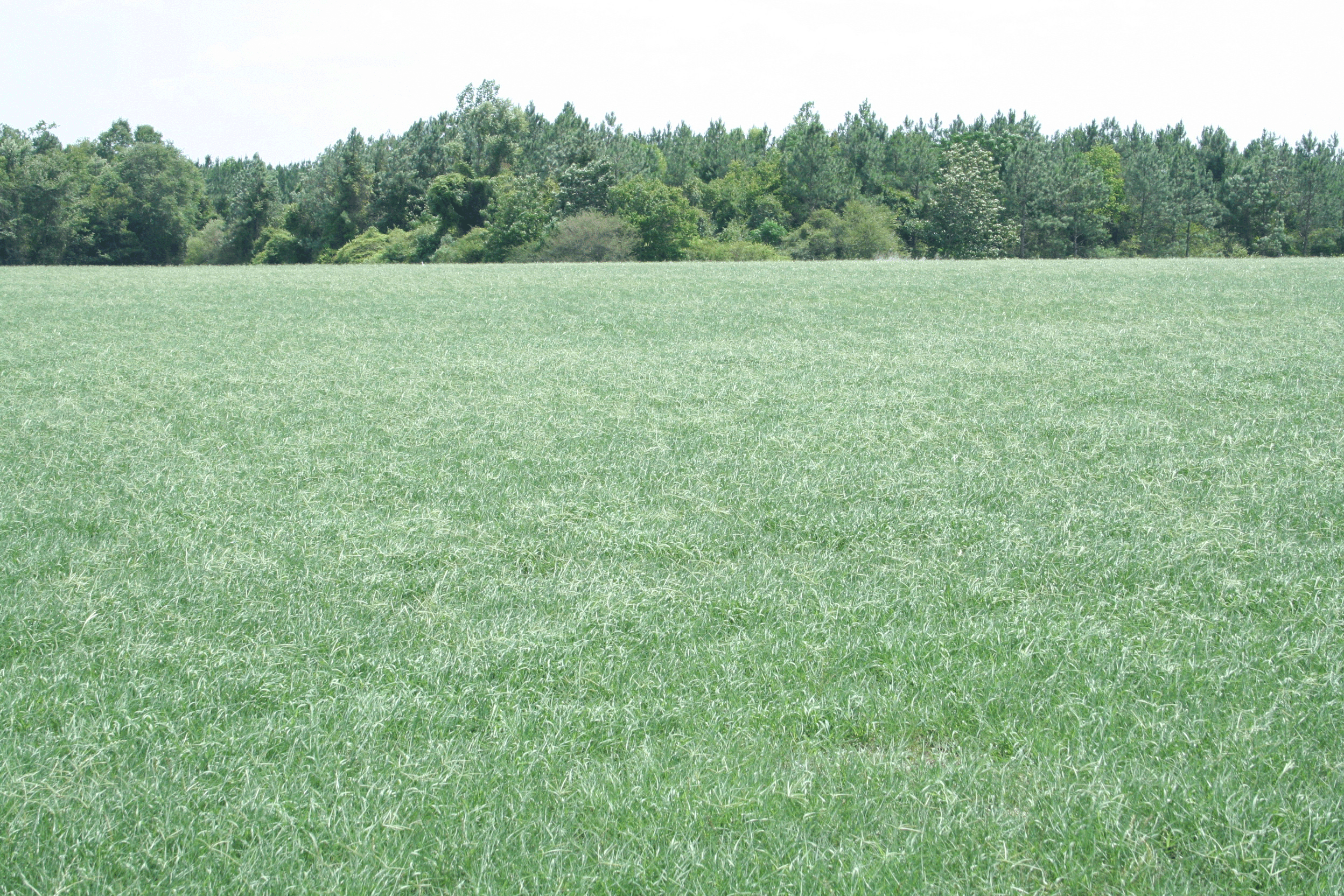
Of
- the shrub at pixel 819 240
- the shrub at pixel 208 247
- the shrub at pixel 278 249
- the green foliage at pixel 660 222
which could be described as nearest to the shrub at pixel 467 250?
the green foliage at pixel 660 222

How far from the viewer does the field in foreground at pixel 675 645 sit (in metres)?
3.20

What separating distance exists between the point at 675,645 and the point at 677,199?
67618mm

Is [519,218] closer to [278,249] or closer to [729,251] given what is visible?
[729,251]

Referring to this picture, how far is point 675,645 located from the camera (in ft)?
15.9

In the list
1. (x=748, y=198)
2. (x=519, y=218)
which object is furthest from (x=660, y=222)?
(x=748, y=198)

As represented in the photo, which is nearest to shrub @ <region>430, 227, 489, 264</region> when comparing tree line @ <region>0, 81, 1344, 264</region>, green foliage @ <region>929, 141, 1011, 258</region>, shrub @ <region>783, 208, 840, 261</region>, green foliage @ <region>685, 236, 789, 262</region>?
tree line @ <region>0, 81, 1344, 264</region>

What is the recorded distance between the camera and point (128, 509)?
283 inches

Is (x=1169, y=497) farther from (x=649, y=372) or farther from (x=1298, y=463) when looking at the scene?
(x=649, y=372)

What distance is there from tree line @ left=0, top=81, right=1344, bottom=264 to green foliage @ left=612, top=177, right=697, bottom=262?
172mm

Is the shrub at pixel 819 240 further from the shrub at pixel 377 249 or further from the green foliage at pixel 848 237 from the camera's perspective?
the shrub at pixel 377 249

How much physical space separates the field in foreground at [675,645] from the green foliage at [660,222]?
2205 inches

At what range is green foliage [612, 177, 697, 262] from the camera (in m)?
66.4

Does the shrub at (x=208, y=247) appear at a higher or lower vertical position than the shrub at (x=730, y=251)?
higher

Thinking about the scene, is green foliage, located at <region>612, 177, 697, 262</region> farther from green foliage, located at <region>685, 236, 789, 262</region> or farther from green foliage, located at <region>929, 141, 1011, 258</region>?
green foliage, located at <region>929, 141, 1011, 258</region>
